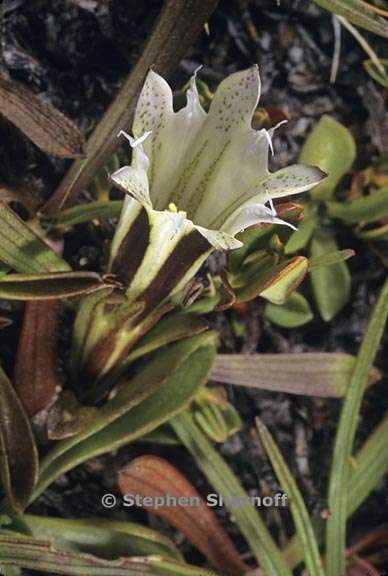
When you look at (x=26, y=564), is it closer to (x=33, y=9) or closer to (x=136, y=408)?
(x=136, y=408)

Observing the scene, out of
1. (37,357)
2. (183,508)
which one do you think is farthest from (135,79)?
(183,508)

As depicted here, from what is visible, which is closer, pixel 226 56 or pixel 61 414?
pixel 61 414

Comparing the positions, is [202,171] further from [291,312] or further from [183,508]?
[183,508]

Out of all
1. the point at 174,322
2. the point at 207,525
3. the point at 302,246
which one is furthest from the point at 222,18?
the point at 207,525

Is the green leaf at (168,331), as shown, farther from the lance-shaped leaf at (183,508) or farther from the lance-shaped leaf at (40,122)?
the lance-shaped leaf at (40,122)

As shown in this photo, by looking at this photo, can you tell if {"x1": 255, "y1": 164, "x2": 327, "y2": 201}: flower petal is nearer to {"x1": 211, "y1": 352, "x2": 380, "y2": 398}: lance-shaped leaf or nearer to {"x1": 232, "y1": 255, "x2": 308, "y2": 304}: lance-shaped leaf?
{"x1": 232, "y1": 255, "x2": 308, "y2": 304}: lance-shaped leaf

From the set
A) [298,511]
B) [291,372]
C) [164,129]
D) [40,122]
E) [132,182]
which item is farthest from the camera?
[291,372]
